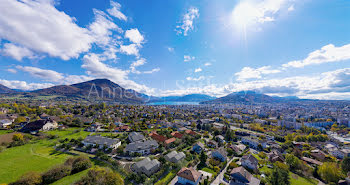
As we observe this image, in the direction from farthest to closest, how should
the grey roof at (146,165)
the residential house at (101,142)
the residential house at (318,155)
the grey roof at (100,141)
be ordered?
the grey roof at (100,141)
the residential house at (318,155)
the residential house at (101,142)
the grey roof at (146,165)

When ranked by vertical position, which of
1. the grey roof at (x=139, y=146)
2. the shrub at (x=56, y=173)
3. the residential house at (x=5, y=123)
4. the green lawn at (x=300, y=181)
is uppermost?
Result: the residential house at (x=5, y=123)

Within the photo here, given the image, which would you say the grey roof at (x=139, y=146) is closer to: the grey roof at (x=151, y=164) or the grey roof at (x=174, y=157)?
the grey roof at (x=174, y=157)

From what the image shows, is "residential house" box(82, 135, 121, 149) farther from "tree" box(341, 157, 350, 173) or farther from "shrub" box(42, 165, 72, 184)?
"tree" box(341, 157, 350, 173)

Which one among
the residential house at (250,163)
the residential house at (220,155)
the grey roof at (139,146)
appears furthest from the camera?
the grey roof at (139,146)

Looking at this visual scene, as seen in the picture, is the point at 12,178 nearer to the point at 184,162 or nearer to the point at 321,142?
the point at 184,162

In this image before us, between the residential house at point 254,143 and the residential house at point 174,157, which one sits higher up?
the residential house at point 174,157

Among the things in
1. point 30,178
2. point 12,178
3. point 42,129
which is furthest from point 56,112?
point 30,178

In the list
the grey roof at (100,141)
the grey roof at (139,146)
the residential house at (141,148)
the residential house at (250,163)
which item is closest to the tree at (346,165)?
the residential house at (250,163)

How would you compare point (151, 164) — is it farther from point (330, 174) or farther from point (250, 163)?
point (330, 174)
